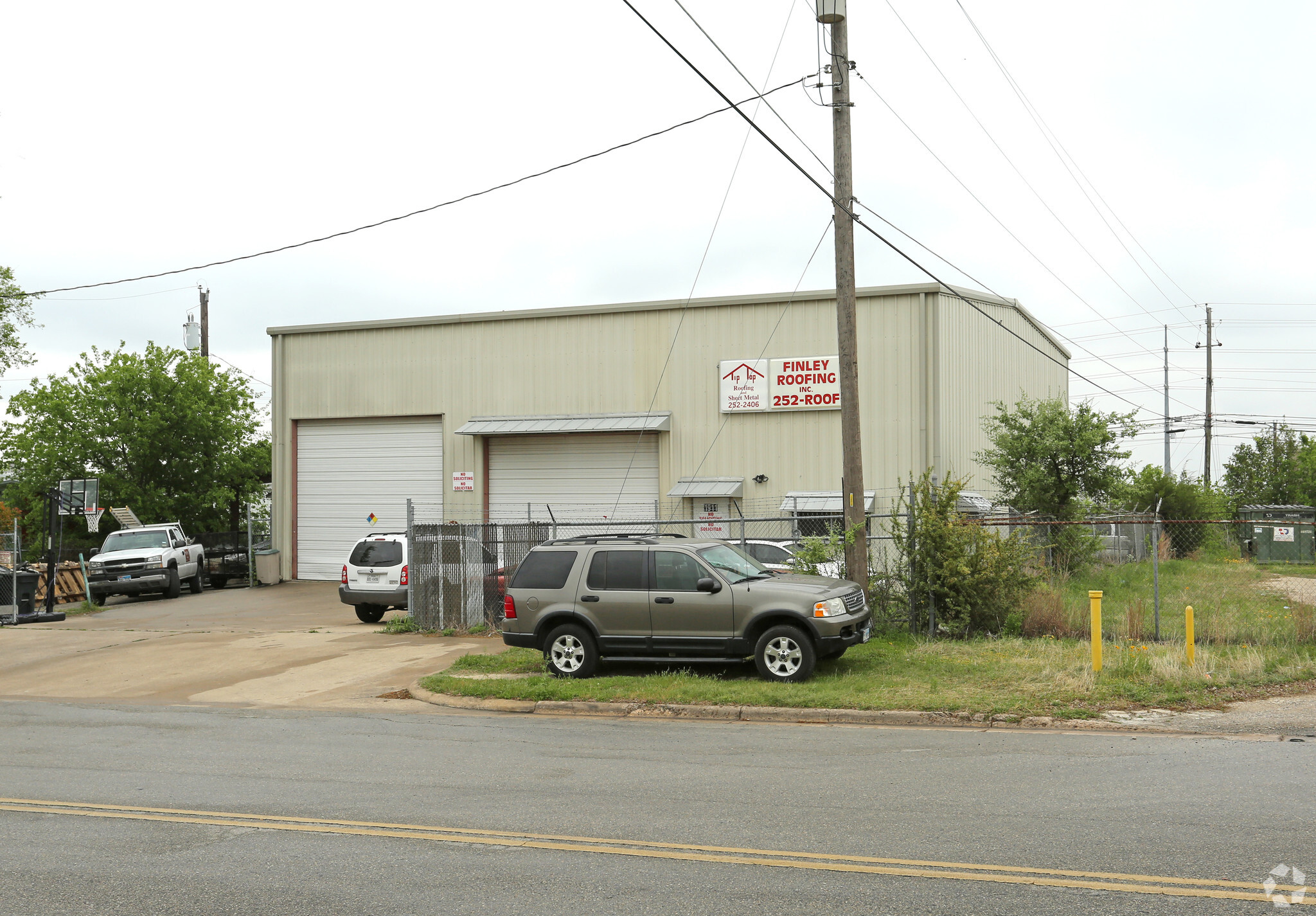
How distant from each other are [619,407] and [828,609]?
694 inches

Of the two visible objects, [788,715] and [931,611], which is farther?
[931,611]

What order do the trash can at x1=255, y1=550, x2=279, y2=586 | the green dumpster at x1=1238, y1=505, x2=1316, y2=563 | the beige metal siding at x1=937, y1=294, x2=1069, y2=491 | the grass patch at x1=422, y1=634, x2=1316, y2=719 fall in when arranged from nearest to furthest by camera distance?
the grass patch at x1=422, y1=634, x2=1316, y2=719
the beige metal siding at x1=937, y1=294, x2=1069, y2=491
the trash can at x1=255, y1=550, x2=279, y2=586
the green dumpster at x1=1238, y1=505, x2=1316, y2=563

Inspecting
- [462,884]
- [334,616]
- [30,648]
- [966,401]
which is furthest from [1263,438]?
[462,884]

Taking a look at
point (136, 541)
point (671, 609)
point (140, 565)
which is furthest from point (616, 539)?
point (136, 541)

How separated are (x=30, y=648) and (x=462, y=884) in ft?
55.7

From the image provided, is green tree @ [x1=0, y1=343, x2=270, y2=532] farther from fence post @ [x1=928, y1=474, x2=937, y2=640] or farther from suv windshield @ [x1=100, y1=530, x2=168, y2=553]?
fence post @ [x1=928, y1=474, x2=937, y2=640]

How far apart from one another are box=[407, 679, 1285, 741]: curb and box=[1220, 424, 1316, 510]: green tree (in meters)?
59.4

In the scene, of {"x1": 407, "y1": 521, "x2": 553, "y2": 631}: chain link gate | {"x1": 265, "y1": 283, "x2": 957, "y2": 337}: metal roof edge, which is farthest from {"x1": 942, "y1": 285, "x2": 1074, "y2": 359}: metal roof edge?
{"x1": 407, "y1": 521, "x2": 553, "y2": 631}: chain link gate

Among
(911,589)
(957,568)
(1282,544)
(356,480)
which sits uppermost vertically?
(356,480)

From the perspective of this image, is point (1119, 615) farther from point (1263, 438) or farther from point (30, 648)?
point (1263, 438)

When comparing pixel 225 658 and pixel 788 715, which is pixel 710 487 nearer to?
pixel 225 658

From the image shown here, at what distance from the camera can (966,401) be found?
28.4m

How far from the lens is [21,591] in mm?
23938

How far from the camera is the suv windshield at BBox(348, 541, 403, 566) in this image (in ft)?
69.4
